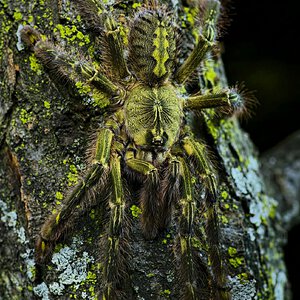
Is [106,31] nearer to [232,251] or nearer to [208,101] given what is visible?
[208,101]

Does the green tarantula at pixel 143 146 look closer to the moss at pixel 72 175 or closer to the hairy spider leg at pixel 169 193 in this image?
the hairy spider leg at pixel 169 193

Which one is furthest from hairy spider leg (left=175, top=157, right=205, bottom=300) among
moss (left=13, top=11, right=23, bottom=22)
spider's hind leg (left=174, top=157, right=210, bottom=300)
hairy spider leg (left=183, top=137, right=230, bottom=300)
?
moss (left=13, top=11, right=23, bottom=22)

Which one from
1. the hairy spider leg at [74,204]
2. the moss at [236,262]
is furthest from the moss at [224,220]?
the hairy spider leg at [74,204]

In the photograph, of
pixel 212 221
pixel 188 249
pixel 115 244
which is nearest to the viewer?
pixel 115 244

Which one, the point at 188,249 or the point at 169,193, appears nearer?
the point at 188,249

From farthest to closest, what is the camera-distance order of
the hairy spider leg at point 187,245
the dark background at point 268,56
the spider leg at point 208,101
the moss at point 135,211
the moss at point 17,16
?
the dark background at point 268,56 < the spider leg at point 208,101 < the moss at point 17,16 < the moss at point 135,211 < the hairy spider leg at point 187,245

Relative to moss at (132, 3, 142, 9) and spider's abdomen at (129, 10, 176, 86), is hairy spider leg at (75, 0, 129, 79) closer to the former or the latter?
spider's abdomen at (129, 10, 176, 86)

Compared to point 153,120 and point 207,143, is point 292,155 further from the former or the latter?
point 153,120

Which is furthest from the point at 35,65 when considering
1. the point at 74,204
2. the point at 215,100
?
the point at 215,100

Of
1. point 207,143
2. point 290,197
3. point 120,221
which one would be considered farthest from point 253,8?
point 120,221
